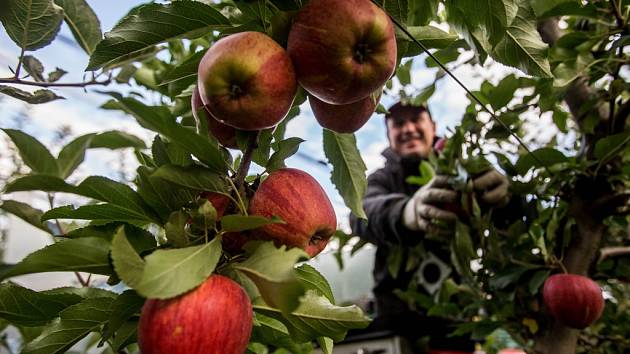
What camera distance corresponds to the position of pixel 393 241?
6.43 ft

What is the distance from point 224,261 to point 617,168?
1119 mm

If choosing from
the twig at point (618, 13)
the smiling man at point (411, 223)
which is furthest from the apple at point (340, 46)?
the twig at point (618, 13)

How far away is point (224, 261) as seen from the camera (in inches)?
20.1

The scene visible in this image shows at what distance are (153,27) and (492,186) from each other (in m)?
1.10

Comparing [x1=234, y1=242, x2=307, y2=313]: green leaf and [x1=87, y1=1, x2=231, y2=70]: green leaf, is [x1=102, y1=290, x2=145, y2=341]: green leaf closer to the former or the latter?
[x1=234, y1=242, x2=307, y2=313]: green leaf

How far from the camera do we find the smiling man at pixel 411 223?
150 cm

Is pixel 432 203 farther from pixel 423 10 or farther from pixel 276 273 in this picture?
pixel 276 273

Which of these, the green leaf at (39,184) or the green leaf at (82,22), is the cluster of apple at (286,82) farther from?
the green leaf at (82,22)

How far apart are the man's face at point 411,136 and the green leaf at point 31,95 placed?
2061 millimetres

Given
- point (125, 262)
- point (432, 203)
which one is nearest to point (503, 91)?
point (432, 203)

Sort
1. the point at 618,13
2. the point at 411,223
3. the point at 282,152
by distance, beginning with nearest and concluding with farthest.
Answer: the point at 282,152
the point at 618,13
the point at 411,223

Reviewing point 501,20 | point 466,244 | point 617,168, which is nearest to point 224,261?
point 501,20

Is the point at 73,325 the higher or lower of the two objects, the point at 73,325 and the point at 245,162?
the lower

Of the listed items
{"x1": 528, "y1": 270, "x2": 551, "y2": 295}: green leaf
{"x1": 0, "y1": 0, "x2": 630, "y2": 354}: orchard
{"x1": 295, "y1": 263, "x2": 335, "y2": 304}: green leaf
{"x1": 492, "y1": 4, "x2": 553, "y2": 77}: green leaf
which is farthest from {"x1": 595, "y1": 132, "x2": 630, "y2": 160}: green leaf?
{"x1": 295, "y1": 263, "x2": 335, "y2": 304}: green leaf
